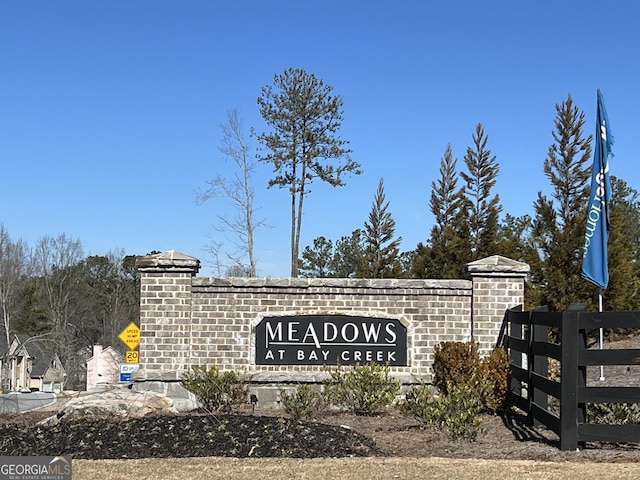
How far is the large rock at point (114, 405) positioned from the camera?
1005cm

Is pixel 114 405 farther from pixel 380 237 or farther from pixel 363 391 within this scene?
pixel 380 237

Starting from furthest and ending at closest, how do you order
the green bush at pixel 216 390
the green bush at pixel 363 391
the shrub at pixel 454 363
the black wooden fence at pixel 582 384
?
the green bush at pixel 216 390, the shrub at pixel 454 363, the green bush at pixel 363 391, the black wooden fence at pixel 582 384

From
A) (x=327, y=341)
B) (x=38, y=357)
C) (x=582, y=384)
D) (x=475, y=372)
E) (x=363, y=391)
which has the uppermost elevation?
(x=327, y=341)

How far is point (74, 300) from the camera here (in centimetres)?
5209

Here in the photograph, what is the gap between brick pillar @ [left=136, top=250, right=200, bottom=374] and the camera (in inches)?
508

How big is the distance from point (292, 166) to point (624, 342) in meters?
13.9

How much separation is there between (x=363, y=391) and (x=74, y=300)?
144ft

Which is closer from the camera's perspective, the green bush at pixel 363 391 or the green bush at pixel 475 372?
the green bush at pixel 475 372

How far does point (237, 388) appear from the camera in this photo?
40.1ft

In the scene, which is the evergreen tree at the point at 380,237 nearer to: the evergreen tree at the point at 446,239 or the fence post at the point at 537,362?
the evergreen tree at the point at 446,239
